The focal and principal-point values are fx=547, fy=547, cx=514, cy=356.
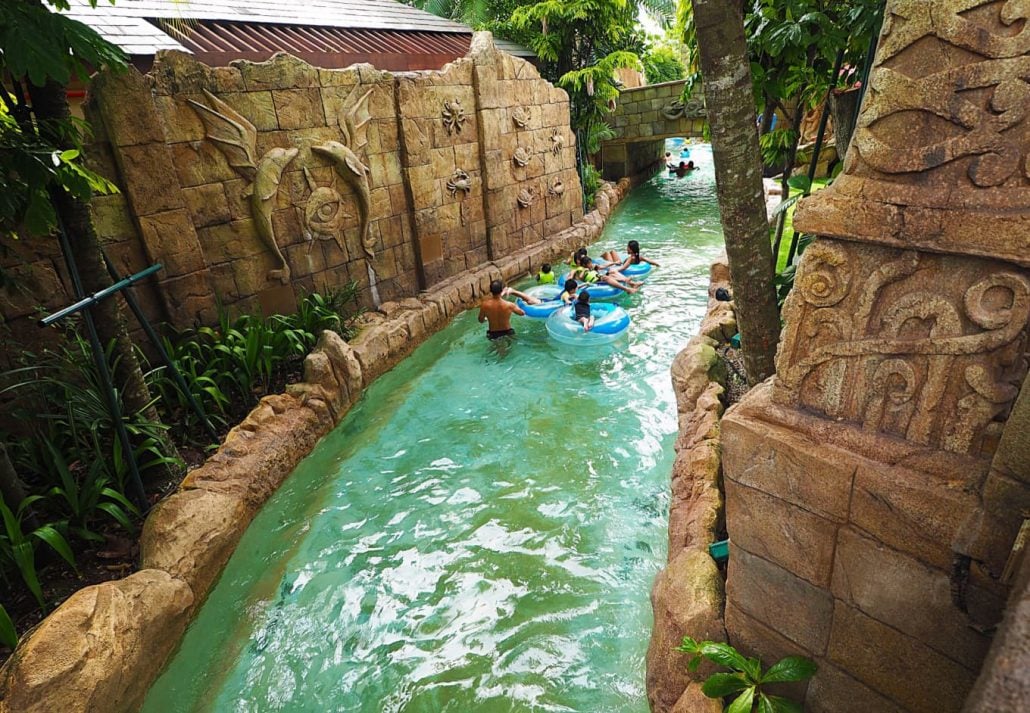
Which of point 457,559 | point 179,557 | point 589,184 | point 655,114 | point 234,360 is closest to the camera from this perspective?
point 179,557

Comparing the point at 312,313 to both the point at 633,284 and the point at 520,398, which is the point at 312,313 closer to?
the point at 520,398

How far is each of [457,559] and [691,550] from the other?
69.3 inches

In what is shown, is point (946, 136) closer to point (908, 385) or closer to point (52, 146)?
point (908, 385)

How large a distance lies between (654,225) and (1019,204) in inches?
493

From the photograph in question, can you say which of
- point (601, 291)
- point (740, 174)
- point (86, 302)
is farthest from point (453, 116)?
point (740, 174)

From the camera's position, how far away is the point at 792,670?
78.2 inches

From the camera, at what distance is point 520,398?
19.7ft

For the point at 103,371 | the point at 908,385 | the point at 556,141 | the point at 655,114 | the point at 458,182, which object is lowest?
the point at 103,371

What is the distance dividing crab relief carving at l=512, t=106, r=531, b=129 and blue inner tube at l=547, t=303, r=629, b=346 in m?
4.16

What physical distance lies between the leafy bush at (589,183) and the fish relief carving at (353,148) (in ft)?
25.6

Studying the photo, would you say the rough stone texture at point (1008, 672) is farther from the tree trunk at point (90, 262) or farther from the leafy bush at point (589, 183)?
the leafy bush at point (589, 183)

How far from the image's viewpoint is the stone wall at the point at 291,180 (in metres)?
4.91

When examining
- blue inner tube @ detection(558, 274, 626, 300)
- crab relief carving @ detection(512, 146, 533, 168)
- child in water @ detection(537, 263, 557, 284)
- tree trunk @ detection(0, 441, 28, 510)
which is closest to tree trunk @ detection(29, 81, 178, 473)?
tree trunk @ detection(0, 441, 28, 510)

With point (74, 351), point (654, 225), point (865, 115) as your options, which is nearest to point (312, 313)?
point (74, 351)
